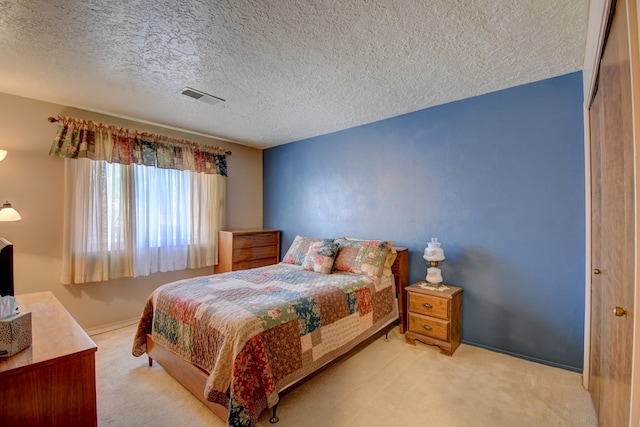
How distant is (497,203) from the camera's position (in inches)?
107

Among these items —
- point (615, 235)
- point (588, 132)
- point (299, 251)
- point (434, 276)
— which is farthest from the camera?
point (299, 251)

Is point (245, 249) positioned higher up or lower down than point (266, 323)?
higher up

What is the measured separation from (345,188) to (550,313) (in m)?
2.51

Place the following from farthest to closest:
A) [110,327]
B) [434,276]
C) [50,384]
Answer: [110,327], [434,276], [50,384]

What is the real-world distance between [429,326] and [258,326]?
1.75 metres

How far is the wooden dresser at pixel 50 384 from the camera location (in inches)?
41.1

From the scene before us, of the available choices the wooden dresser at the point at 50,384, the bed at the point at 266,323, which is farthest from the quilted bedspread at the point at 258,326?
the wooden dresser at the point at 50,384

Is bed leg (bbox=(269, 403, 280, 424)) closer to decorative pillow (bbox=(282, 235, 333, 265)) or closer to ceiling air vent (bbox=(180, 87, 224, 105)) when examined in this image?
Answer: decorative pillow (bbox=(282, 235, 333, 265))

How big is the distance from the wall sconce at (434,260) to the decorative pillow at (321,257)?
0.99m

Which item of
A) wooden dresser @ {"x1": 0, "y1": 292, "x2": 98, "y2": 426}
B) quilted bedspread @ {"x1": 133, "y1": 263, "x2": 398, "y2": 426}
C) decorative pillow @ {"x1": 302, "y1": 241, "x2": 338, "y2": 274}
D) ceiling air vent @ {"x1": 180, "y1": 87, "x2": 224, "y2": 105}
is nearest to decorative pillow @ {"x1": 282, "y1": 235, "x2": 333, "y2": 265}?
decorative pillow @ {"x1": 302, "y1": 241, "x2": 338, "y2": 274}

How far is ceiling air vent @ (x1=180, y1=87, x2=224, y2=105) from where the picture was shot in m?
2.66

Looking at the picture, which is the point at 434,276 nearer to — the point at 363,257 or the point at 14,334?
the point at 363,257

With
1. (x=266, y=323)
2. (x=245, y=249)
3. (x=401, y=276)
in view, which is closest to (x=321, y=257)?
(x=401, y=276)

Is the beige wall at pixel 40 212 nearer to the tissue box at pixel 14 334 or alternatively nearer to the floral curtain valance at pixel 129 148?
the floral curtain valance at pixel 129 148
